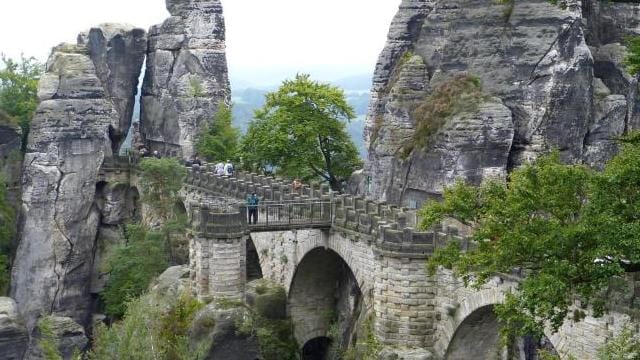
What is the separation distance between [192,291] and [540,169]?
17.3 meters

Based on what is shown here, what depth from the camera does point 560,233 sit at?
19.0 metres

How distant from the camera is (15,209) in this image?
53.0 metres

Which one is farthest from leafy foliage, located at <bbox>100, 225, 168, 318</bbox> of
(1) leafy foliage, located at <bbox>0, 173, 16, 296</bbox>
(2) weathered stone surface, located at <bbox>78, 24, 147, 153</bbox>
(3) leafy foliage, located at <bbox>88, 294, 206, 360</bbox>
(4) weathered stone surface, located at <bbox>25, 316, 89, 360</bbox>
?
(3) leafy foliage, located at <bbox>88, 294, 206, 360</bbox>

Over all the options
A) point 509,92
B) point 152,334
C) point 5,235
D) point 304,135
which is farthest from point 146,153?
point 152,334

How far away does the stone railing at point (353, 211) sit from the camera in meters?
29.6

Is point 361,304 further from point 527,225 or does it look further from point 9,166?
point 9,166

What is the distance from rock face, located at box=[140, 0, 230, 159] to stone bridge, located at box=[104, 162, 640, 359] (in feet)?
37.1

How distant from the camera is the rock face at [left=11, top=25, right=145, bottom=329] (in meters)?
51.4

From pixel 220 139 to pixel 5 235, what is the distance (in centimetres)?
1277

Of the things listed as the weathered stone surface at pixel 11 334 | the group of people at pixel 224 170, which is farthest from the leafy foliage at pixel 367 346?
the weathered stone surface at pixel 11 334

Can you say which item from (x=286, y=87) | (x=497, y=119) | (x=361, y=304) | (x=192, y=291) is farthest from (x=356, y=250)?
(x=286, y=87)

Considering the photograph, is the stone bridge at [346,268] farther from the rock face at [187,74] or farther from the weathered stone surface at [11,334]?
the rock face at [187,74]

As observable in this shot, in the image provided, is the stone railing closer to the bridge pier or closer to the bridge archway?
the bridge pier

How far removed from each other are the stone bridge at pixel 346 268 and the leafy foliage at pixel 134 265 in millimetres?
3206
